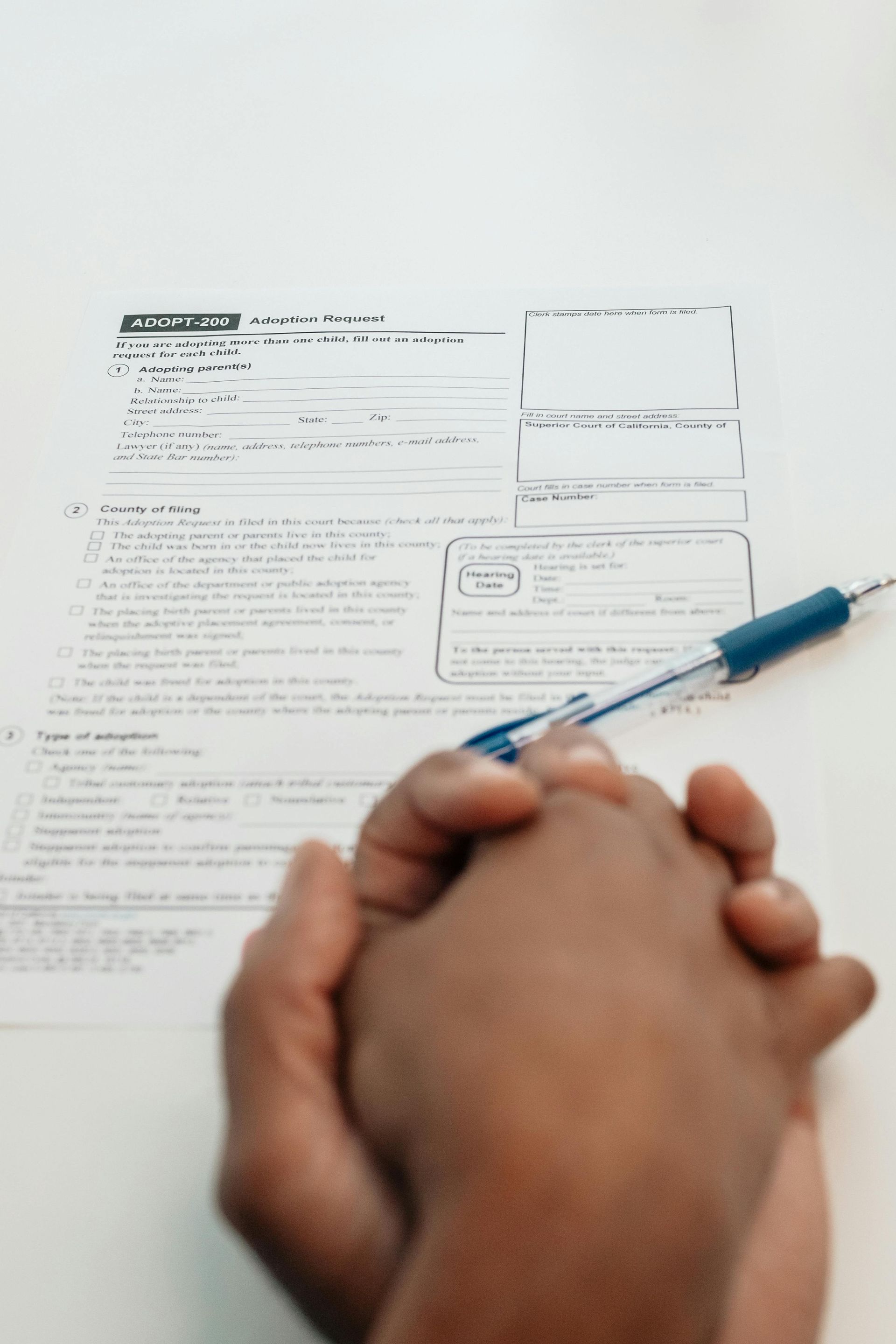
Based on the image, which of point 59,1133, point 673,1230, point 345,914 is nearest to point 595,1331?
point 673,1230

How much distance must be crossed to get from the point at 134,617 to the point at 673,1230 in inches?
16.3

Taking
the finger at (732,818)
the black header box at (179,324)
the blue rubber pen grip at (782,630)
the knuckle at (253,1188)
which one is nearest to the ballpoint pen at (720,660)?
the blue rubber pen grip at (782,630)

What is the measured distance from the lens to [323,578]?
1.81ft

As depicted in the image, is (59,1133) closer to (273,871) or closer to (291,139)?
(273,871)

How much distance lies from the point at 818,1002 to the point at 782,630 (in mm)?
205

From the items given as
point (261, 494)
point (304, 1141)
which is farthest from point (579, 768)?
point (261, 494)

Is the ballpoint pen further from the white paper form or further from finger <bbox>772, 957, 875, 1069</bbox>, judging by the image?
finger <bbox>772, 957, 875, 1069</bbox>

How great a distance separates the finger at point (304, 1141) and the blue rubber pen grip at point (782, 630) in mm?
252

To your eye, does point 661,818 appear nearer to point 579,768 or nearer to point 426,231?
point 579,768

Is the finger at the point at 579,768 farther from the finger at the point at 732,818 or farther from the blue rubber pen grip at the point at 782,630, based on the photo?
the blue rubber pen grip at the point at 782,630

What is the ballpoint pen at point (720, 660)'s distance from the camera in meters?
0.48

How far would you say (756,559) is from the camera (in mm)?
538

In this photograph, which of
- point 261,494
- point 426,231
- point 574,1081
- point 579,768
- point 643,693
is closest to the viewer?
point 574,1081

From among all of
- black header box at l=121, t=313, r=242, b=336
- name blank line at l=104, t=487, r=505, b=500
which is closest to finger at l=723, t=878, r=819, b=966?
name blank line at l=104, t=487, r=505, b=500
